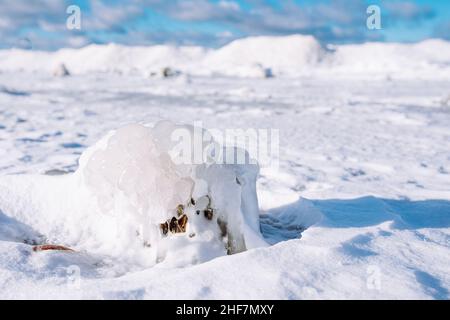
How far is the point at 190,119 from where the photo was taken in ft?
22.2

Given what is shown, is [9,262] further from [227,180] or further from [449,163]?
[449,163]

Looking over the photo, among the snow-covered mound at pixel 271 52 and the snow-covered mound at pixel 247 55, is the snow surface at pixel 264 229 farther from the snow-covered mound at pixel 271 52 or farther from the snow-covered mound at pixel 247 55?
the snow-covered mound at pixel 247 55

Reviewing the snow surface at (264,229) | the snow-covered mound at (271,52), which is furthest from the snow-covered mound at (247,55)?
the snow surface at (264,229)

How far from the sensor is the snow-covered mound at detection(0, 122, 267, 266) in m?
1.71

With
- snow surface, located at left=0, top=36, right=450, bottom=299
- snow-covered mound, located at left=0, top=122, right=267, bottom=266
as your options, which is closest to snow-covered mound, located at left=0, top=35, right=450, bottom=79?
snow surface, located at left=0, top=36, right=450, bottom=299

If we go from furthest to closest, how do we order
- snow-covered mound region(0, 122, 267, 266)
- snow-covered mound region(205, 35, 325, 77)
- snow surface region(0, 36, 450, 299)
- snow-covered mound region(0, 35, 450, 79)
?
1. snow-covered mound region(205, 35, 325, 77)
2. snow-covered mound region(0, 35, 450, 79)
3. snow-covered mound region(0, 122, 267, 266)
4. snow surface region(0, 36, 450, 299)

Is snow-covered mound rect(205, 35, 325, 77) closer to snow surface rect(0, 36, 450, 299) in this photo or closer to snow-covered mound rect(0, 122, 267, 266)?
snow surface rect(0, 36, 450, 299)

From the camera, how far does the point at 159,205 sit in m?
1.71

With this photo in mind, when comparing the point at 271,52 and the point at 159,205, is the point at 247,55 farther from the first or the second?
the point at 159,205

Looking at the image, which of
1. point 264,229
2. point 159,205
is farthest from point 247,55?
point 159,205

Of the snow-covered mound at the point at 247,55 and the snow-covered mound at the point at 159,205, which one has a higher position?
the snow-covered mound at the point at 247,55

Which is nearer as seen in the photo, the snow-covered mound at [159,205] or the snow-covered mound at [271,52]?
the snow-covered mound at [159,205]

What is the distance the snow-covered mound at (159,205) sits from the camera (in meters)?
1.71
